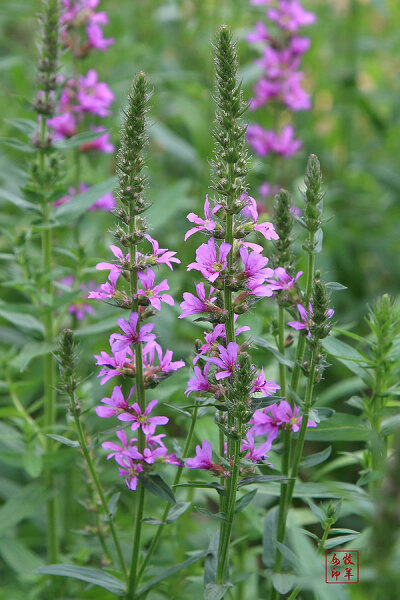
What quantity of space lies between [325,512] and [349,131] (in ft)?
14.7

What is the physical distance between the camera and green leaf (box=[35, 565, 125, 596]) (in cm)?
236

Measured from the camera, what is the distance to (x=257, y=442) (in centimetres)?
295

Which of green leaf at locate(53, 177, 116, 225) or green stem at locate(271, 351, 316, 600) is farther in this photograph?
green leaf at locate(53, 177, 116, 225)

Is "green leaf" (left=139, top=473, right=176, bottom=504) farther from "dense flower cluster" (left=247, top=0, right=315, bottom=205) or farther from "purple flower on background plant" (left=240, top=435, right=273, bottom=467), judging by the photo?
"dense flower cluster" (left=247, top=0, right=315, bottom=205)

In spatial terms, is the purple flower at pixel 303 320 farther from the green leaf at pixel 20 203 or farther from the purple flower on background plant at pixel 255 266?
the green leaf at pixel 20 203

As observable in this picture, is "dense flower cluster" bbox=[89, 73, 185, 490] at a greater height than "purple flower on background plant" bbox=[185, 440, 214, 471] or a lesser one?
greater

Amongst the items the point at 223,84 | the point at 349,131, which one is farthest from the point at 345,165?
the point at 223,84

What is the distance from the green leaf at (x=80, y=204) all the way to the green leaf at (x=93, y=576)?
1.55 metres

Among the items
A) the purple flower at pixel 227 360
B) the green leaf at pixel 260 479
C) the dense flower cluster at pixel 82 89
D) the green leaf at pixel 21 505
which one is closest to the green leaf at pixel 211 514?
the green leaf at pixel 260 479

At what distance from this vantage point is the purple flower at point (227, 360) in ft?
6.71

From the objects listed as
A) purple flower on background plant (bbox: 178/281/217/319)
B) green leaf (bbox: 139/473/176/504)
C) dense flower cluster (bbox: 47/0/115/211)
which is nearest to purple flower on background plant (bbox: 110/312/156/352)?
purple flower on background plant (bbox: 178/281/217/319)

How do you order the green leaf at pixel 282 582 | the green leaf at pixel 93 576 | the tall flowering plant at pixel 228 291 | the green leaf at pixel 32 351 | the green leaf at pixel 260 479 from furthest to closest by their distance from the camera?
the green leaf at pixel 32 351 → the green leaf at pixel 93 576 → the green leaf at pixel 282 582 → the green leaf at pixel 260 479 → the tall flowering plant at pixel 228 291

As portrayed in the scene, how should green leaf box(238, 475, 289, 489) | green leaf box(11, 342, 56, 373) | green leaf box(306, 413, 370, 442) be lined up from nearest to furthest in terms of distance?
green leaf box(238, 475, 289, 489)
green leaf box(306, 413, 370, 442)
green leaf box(11, 342, 56, 373)

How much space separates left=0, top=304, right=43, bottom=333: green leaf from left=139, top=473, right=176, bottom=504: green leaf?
1308 mm
